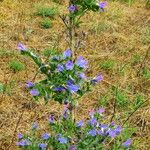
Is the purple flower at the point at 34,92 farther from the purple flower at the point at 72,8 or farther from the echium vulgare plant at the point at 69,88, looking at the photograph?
Answer: the purple flower at the point at 72,8

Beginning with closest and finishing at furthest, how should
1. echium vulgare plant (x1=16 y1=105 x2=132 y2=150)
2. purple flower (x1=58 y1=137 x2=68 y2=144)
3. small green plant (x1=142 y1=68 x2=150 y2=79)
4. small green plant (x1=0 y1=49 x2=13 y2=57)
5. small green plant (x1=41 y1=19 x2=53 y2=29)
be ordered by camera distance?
purple flower (x1=58 y1=137 x2=68 y2=144) → echium vulgare plant (x1=16 y1=105 x2=132 y2=150) → small green plant (x1=142 y1=68 x2=150 y2=79) → small green plant (x1=0 y1=49 x2=13 y2=57) → small green plant (x1=41 y1=19 x2=53 y2=29)

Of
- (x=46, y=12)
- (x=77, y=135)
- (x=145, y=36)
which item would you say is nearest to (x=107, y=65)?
(x=145, y=36)

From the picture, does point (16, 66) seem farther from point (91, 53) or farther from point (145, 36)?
point (145, 36)

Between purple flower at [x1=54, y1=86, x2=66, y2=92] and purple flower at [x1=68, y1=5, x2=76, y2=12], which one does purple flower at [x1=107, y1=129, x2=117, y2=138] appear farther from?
purple flower at [x1=68, y1=5, x2=76, y2=12]

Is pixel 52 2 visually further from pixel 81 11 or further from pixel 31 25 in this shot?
pixel 81 11

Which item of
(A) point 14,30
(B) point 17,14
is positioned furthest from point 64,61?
(B) point 17,14

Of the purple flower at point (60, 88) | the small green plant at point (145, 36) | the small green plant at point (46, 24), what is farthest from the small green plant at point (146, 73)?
the purple flower at point (60, 88)

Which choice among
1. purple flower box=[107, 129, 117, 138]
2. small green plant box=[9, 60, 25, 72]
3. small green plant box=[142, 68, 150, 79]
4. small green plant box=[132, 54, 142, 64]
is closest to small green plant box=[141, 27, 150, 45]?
small green plant box=[132, 54, 142, 64]

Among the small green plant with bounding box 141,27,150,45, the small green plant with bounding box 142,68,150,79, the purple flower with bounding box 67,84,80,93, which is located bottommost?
the purple flower with bounding box 67,84,80,93
